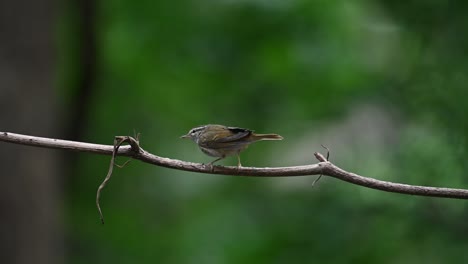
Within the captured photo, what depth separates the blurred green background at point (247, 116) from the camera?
7.73 meters

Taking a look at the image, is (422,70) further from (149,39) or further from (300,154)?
(149,39)

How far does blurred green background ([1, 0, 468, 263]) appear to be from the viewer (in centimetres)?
773

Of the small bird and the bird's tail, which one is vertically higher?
the small bird

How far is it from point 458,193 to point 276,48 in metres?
7.08

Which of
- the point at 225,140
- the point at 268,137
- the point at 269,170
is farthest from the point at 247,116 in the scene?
the point at 269,170

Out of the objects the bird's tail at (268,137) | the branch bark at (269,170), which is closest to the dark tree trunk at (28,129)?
the bird's tail at (268,137)

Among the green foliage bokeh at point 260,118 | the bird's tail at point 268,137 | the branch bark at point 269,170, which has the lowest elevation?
the branch bark at point 269,170

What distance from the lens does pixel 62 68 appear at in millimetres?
9875

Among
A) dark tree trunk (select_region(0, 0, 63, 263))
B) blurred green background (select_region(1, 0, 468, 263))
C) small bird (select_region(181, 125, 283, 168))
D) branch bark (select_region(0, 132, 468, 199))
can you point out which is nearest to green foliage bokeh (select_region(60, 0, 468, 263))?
blurred green background (select_region(1, 0, 468, 263))

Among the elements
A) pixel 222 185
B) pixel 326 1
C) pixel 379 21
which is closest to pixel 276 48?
pixel 326 1

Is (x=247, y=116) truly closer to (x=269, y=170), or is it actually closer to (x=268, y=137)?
(x=268, y=137)

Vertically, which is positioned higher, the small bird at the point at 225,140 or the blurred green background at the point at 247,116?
the blurred green background at the point at 247,116

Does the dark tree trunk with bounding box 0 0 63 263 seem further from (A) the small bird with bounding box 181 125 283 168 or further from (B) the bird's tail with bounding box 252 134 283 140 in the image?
(B) the bird's tail with bounding box 252 134 283 140

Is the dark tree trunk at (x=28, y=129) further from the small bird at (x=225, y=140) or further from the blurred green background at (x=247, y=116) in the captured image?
the small bird at (x=225, y=140)
